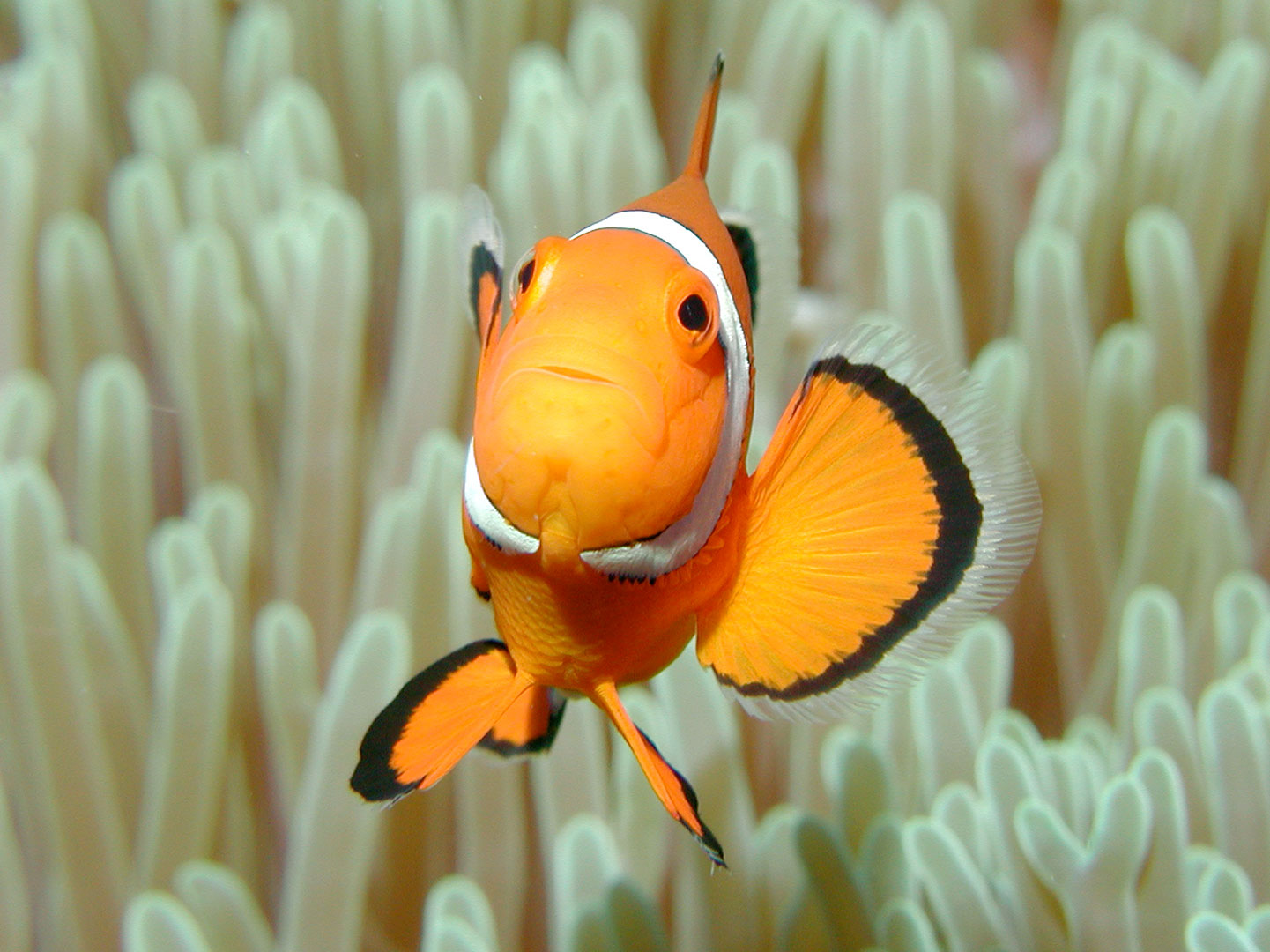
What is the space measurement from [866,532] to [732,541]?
6cm

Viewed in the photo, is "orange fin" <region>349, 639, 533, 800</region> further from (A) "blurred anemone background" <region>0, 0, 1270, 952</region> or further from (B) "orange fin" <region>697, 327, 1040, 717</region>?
(A) "blurred anemone background" <region>0, 0, 1270, 952</region>

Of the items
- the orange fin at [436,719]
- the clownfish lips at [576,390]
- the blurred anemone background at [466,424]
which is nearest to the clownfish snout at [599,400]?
the clownfish lips at [576,390]

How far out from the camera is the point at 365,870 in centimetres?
74

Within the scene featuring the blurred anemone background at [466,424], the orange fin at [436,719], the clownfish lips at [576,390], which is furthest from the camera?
the blurred anemone background at [466,424]

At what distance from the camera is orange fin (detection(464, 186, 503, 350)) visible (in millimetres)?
456

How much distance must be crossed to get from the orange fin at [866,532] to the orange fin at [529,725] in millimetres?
108

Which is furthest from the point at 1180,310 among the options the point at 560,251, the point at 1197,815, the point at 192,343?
the point at 192,343

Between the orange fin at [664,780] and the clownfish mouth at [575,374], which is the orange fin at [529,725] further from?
the clownfish mouth at [575,374]

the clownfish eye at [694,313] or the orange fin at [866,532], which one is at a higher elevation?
the clownfish eye at [694,313]

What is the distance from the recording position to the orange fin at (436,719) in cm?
42

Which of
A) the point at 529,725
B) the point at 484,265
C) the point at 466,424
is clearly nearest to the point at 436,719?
the point at 529,725

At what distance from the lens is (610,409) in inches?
12.7

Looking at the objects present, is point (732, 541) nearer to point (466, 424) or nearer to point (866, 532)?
point (866, 532)

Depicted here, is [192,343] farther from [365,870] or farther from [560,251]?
[560,251]
